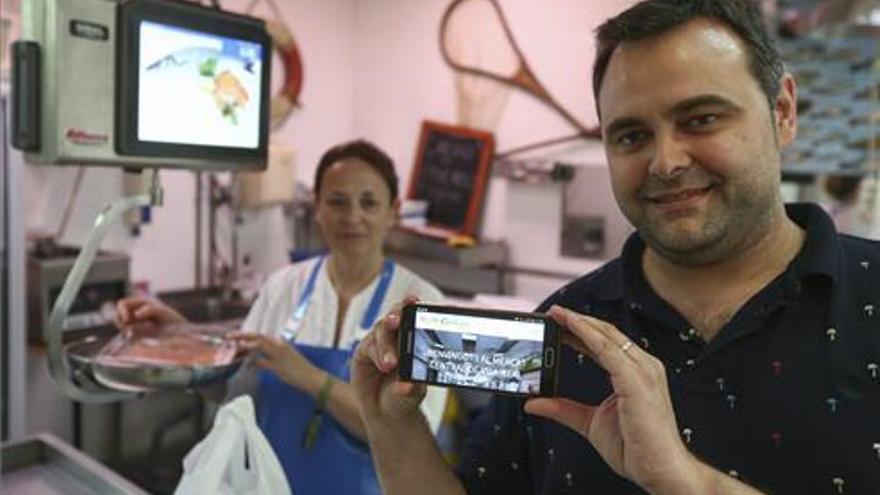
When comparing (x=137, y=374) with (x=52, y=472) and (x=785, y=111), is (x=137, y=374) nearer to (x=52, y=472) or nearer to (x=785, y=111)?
(x=52, y=472)

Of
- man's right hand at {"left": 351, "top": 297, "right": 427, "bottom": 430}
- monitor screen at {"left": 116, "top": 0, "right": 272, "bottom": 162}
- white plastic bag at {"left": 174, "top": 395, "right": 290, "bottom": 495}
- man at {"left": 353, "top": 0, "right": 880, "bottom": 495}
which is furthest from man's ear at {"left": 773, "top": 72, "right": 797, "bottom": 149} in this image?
white plastic bag at {"left": 174, "top": 395, "right": 290, "bottom": 495}

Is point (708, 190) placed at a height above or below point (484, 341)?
above

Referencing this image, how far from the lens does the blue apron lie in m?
1.63

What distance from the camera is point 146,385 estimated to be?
1.34m

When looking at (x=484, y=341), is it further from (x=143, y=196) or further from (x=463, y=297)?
(x=463, y=297)

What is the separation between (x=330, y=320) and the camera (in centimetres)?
181

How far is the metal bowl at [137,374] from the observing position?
1.34 m

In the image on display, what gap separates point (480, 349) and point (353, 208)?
0.96 m

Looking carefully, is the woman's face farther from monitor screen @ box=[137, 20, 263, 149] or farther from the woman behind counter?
monitor screen @ box=[137, 20, 263, 149]

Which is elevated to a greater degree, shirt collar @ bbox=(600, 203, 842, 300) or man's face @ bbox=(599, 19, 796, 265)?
man's face @ bbox=(599, 19, 796, 265)

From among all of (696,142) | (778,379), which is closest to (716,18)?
(696,142)

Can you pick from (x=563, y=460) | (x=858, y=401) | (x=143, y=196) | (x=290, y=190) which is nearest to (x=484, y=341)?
(x=563, y=460)

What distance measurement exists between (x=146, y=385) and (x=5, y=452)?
0.26 m

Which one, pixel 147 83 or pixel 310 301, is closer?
pixel 147 83
